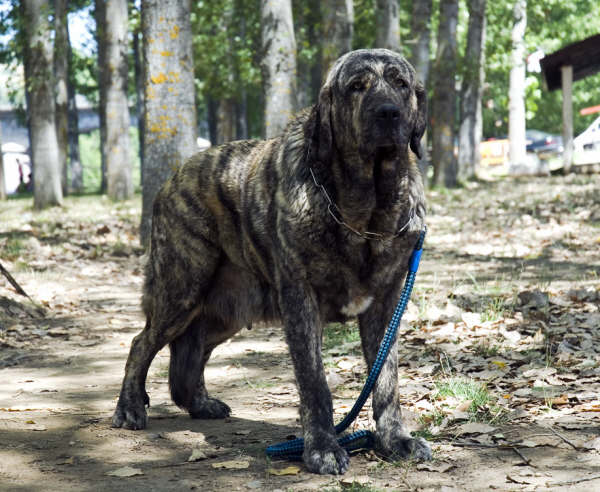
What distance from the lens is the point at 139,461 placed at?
3900 mm

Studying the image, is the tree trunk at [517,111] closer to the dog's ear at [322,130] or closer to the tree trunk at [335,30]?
the tree trunk at [335,30]

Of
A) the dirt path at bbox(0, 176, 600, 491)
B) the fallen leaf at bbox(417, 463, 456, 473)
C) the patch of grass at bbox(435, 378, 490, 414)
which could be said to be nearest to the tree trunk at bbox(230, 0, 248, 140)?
the dirt path at bbox(0, 176, 600, 491)

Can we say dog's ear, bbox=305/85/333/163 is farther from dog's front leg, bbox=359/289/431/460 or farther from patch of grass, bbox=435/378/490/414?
patch of grass, bbox=435/378/490/414

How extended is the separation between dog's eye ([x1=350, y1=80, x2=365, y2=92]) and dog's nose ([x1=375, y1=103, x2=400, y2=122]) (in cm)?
22

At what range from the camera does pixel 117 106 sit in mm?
21125

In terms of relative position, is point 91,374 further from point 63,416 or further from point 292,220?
point 292,220

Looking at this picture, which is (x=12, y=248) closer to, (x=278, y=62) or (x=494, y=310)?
(x=278, y=62)

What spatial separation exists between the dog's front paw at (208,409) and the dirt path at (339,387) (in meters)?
0.09

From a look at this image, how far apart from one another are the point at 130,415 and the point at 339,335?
258 cm

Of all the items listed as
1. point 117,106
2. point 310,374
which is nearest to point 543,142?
point 117,106

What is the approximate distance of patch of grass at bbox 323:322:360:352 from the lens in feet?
21.5

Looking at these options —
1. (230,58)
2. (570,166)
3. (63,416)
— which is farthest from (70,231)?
(570,166)

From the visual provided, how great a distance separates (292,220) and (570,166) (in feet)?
79.6

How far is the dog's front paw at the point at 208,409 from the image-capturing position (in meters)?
4.79
